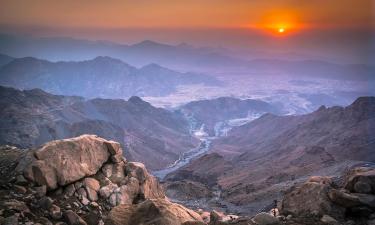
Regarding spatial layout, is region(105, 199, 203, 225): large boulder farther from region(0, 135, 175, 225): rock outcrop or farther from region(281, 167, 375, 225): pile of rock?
region(281, 167, 375, 225): pile of rock

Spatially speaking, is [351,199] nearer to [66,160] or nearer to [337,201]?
[337,201]

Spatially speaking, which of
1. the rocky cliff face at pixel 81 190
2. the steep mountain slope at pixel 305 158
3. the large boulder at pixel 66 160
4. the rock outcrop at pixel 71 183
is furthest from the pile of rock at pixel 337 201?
the steep mountain slope at pixel 305 158

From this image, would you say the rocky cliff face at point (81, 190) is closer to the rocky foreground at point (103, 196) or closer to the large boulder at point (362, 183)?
the rocky foreground at point (103, 196)

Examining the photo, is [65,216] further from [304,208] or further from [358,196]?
[358,196]

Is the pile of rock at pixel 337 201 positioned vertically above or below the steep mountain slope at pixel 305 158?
above

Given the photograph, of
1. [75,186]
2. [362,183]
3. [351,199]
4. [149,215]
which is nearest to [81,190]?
[75,186]

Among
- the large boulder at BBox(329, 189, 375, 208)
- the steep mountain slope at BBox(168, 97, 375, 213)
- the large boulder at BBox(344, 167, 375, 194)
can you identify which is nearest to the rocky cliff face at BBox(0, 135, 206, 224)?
the large boulder at BBox(329, 189, 375, 208)

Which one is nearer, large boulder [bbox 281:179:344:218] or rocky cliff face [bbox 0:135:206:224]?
rocky cliff face [bbox 0:135:206:224]
